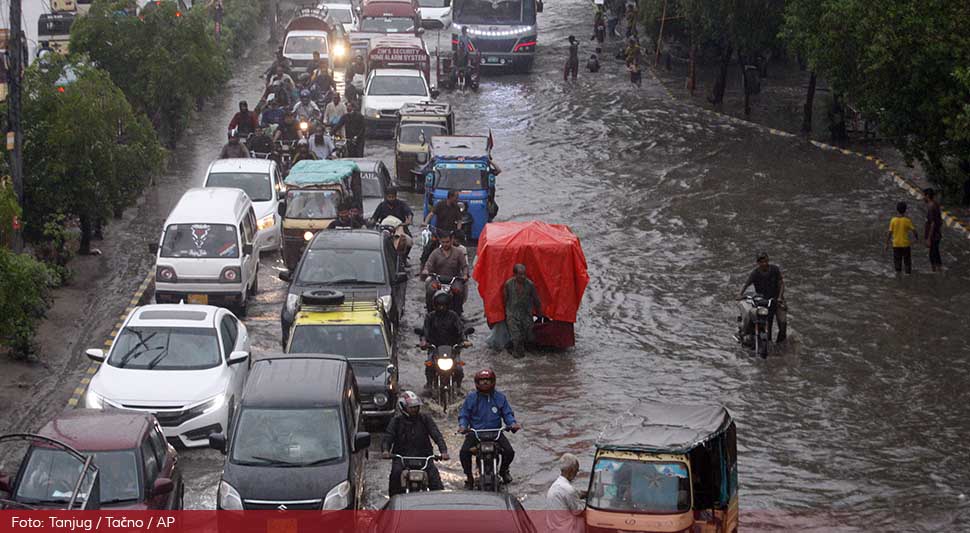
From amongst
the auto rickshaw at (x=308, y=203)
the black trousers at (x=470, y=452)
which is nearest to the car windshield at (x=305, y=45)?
the auto rickshaw at (x=308, y=203)

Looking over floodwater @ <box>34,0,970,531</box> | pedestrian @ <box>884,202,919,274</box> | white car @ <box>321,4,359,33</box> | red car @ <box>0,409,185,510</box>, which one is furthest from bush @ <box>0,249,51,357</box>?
white car @ <box>321,4,359,33</box>

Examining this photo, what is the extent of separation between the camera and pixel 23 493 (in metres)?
13.8

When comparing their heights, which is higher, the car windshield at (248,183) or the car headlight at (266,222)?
the car windshield at (248,183)

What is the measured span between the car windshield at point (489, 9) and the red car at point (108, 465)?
37399 millimetres

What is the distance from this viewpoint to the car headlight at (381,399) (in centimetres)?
1856

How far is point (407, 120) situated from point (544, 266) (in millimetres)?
13953

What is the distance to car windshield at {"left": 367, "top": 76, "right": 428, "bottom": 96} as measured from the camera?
41.6 metres

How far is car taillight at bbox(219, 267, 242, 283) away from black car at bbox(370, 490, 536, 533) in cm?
1228

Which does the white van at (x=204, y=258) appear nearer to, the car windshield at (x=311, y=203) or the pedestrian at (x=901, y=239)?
the car windshield at (x=311, y=203)

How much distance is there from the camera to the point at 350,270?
22.8 m

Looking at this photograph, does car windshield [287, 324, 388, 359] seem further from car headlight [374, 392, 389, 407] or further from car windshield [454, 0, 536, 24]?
car windshield [454, 0, 536, 24]

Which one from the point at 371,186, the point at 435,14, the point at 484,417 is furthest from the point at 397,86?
the point at 484,417

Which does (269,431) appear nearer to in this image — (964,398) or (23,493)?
(23,493)

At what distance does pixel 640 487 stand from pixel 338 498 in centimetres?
297
